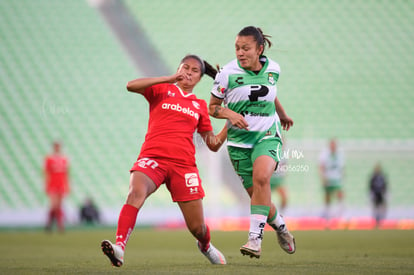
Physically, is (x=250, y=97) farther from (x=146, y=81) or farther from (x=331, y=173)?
(x=331, y=173)

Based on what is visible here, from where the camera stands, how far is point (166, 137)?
18.1 feet

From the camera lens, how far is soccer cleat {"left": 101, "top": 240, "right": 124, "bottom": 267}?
4.85 meters

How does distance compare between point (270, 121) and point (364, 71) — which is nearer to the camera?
point (270, 121)

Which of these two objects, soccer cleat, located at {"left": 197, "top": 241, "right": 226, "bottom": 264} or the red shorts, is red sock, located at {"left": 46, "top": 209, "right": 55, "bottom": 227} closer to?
soccer cleat, located at {"left": 197, "top": 241, "right": 226, "bottom": 264}

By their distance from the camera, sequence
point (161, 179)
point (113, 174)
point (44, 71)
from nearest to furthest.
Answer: point (161, 179) < point (113, 174) < point (44, 71)

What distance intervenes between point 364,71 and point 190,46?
5.48 m

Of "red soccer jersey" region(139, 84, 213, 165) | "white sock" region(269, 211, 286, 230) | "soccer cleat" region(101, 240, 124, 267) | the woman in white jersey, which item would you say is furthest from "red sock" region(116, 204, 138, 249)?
"white sock" region(269, 211, 286, 230)

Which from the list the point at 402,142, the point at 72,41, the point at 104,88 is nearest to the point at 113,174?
the point at 104,88

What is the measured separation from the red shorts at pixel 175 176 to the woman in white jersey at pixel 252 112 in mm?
499

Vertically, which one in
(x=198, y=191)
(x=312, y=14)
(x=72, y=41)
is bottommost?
(x=198, y=191)

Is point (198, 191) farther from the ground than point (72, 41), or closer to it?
closer to it

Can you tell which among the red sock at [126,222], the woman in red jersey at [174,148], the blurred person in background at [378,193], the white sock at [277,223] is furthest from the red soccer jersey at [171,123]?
the blurred person in background at [378,193]

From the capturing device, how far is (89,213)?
1634 centimetres

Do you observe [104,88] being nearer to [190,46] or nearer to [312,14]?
[190,46]
